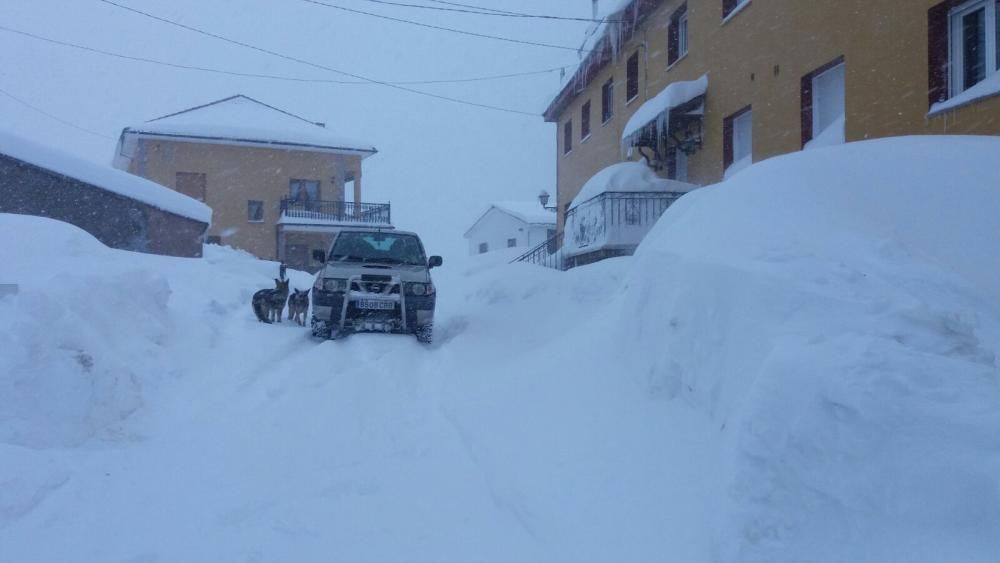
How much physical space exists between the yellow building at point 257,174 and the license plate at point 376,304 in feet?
72.4

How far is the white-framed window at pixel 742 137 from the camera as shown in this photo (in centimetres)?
1359

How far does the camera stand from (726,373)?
172 inches

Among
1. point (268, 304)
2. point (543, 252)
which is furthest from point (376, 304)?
point (543, 252)

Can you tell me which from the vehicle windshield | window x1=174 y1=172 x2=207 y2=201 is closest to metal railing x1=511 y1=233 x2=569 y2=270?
the vehicle windshield

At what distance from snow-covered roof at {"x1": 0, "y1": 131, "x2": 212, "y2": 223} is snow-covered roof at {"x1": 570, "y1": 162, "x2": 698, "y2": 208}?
10883 mm

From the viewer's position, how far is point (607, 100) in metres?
21.4

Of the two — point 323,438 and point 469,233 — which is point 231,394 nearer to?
point 323,438

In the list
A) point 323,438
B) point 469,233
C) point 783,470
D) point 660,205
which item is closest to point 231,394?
point 323,438

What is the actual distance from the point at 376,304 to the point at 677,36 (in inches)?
427

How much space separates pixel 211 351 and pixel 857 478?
734 cm

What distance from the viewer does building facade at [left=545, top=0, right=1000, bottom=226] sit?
855cm

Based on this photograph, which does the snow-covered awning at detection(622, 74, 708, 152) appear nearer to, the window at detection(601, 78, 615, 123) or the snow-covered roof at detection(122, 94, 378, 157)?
the window at detection(601, 78, 615, 123)

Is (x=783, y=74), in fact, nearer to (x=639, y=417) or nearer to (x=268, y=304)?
(x=639, y=417)

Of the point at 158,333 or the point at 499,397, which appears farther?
the point at 158,333
